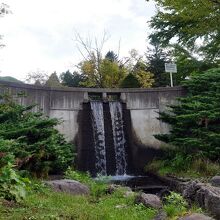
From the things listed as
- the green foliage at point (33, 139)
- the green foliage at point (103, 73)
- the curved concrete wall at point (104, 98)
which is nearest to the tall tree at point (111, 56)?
the green foliage at point (103, 73)

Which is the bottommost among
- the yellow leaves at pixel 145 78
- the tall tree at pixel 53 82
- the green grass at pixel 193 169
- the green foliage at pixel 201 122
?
the green grass at pixel 193 169

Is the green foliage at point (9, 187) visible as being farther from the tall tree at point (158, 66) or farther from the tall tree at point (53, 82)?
the tall tree at point (53, 82)

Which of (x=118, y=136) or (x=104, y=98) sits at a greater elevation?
(x=104, y=98)

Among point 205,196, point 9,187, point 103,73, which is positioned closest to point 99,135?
point 205,196

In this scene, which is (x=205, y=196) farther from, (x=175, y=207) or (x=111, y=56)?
(x=111, y=56)

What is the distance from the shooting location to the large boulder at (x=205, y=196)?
6.38 m

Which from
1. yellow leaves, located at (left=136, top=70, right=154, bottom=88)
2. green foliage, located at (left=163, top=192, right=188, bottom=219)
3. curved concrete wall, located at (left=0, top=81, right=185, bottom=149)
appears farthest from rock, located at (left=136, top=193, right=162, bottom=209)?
yellow leaves, located at (left=136, top=70, right=154, bottom=88)

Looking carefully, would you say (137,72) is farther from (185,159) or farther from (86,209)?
(86,209)

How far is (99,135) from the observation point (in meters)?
17.8

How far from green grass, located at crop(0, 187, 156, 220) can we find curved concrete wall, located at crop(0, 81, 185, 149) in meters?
9.31

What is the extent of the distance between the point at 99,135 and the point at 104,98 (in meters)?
1.86

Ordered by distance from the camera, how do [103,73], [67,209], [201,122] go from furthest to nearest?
1. [103,73]
2. [201,122]
3. [67,209]

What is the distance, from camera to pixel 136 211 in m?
6.86

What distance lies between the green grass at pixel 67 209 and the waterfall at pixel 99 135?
9.04 meters
